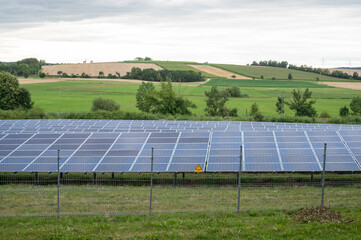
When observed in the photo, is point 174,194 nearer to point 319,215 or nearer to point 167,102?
point 319,215

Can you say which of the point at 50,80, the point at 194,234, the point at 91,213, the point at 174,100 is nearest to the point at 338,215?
the point at 194,234

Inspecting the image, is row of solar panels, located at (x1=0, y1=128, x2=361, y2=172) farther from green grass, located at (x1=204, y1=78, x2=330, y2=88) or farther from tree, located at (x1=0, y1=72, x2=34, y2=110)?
green grass, located at (x1=204, y1=78, x2=330, y2=88)

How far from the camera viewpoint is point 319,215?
13820 millimetres

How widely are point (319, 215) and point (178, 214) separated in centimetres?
502

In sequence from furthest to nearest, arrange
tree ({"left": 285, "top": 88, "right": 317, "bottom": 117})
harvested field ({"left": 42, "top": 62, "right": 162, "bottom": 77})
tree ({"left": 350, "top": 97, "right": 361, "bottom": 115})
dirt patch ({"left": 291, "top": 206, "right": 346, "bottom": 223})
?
harvested field ({"left": 42, "top": 62, "right": 162, "bottom": 77})
tree ({"left": 350, "top": 97, "right": 361, "bottom": 115})
tree ({"left": 285, "top": 88, "right": 317, "bottom": 117})
dirt patch ({"left": 291, "top": 206, "right": 346, "bottom": 223})

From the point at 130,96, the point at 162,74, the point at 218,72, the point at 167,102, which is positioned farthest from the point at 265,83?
the point at 167,102

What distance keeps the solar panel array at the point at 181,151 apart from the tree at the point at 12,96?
175 feet

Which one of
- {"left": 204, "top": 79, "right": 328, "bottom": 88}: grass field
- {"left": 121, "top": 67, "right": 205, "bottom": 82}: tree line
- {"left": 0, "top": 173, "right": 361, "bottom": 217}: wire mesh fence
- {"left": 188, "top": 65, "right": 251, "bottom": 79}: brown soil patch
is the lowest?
{"left": 0, "top": 173, "right": 361, "bottom": 217}: wire mesh fence

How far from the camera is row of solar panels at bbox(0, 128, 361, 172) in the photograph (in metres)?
21.5

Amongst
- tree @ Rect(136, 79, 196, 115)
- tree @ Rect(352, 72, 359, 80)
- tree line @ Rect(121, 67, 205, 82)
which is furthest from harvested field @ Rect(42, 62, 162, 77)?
tree @ Rect(352, 72, 359, 80)

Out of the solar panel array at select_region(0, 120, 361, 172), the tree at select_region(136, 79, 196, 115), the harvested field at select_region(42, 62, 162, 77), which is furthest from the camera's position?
the harvested field at select_region(42, 62, 162, 77)

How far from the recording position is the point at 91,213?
589 inches

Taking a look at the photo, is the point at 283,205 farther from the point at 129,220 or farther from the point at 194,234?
the point at 129,220

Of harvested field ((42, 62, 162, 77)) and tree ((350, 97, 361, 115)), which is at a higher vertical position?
harvested field ((42, 62, 162, 77))
